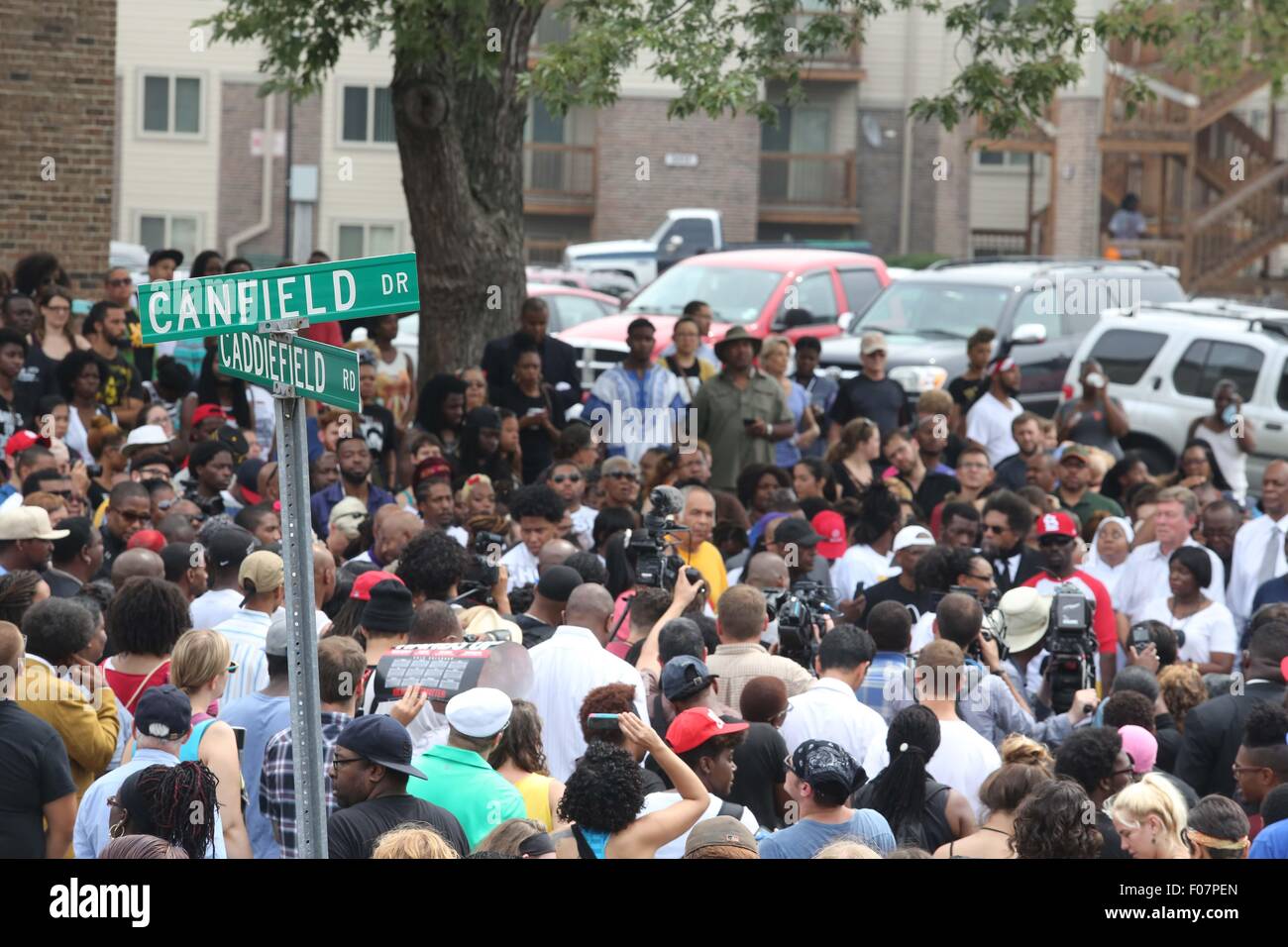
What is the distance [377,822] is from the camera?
5543 mm

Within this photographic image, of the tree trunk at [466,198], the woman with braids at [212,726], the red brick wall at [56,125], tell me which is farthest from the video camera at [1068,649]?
the red brick wall at [56,125]

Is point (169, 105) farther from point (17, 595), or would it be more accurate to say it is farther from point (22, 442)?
point (17, 595)

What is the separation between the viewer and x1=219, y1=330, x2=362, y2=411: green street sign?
171 inches

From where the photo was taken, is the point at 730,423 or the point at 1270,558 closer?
the point at 1270,558

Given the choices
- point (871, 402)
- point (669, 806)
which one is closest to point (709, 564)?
point (871, 402)

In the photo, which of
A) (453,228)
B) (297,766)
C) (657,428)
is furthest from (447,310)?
(297,766)

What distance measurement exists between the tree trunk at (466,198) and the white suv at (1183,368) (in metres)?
5.36

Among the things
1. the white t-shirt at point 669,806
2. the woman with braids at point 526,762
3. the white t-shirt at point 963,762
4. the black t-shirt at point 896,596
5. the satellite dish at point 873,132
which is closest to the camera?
the white t-shirt at point 669,806

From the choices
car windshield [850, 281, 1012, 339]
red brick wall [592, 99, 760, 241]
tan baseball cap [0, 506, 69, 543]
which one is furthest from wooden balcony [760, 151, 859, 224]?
tan baseball cap [0, 506, 69, 543]

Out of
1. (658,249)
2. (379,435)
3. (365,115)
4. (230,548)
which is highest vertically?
(365,115)

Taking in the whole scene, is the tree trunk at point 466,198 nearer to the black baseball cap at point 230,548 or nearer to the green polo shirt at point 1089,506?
the green polo shirt at point 1089,506

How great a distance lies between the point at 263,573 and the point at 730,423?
6.18m

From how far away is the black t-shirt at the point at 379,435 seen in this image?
12.4m

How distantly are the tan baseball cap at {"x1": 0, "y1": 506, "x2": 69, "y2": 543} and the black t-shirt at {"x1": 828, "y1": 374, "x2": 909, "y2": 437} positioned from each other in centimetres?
698
